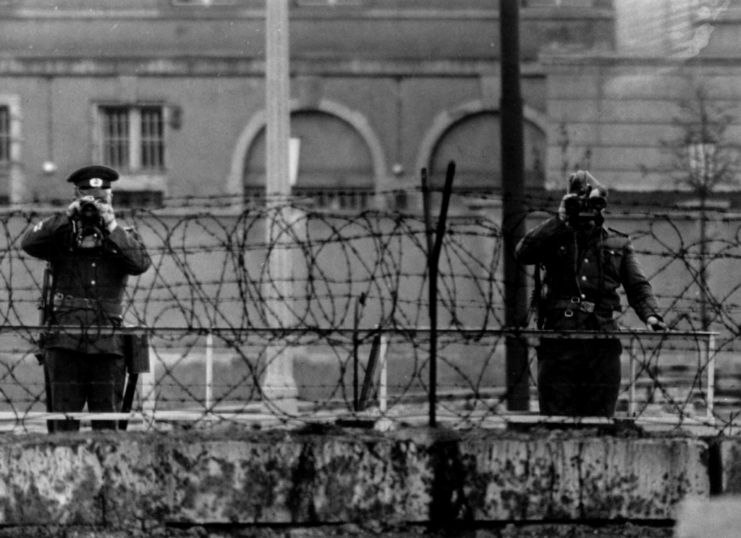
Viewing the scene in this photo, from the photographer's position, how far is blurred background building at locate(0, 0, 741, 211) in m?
25.8

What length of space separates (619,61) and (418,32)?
4.11 meters

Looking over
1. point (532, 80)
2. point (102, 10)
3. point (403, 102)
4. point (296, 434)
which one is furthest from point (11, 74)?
point (296, 434)

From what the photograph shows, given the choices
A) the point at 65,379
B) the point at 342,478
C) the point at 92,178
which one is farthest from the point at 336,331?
the point at 92,178

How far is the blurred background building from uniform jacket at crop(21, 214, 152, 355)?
17.6 m

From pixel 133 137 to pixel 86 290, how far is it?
1956 centimetres

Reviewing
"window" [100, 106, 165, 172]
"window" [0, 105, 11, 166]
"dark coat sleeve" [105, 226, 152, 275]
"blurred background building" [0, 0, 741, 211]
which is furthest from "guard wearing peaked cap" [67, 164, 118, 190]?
"window" [0, 105, 11, 166]

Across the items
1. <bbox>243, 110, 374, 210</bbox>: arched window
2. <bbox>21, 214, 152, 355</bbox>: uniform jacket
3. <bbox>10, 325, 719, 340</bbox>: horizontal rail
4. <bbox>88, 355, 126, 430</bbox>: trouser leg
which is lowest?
<bbox>88, 355, 126, 430</bbox>: trouser leg

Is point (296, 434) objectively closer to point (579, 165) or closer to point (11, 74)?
point (579, 165)

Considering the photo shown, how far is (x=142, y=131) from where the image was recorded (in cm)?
2612

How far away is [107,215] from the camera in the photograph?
23.5ft

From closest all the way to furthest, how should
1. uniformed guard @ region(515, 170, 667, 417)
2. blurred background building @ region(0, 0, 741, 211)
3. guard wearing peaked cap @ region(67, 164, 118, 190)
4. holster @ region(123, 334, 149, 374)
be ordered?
uniformed guard @ region(515, 170, 667, 417) → holster @ region(123, 334, 149, 374) → guard wearing peaked cap @ region(67, 164, 118, 190) → blurred background building @ region(0, 0, 741, 211)

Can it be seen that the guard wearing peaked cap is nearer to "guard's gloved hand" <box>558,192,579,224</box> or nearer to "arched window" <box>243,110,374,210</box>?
"guard's gloved hand" <box>558,192,579,224</box>

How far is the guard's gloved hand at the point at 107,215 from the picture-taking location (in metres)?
7.13

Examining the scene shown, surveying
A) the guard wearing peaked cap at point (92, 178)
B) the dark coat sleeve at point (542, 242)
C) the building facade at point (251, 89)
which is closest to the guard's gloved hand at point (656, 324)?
the dark coat sleeve at point (542, 242)
